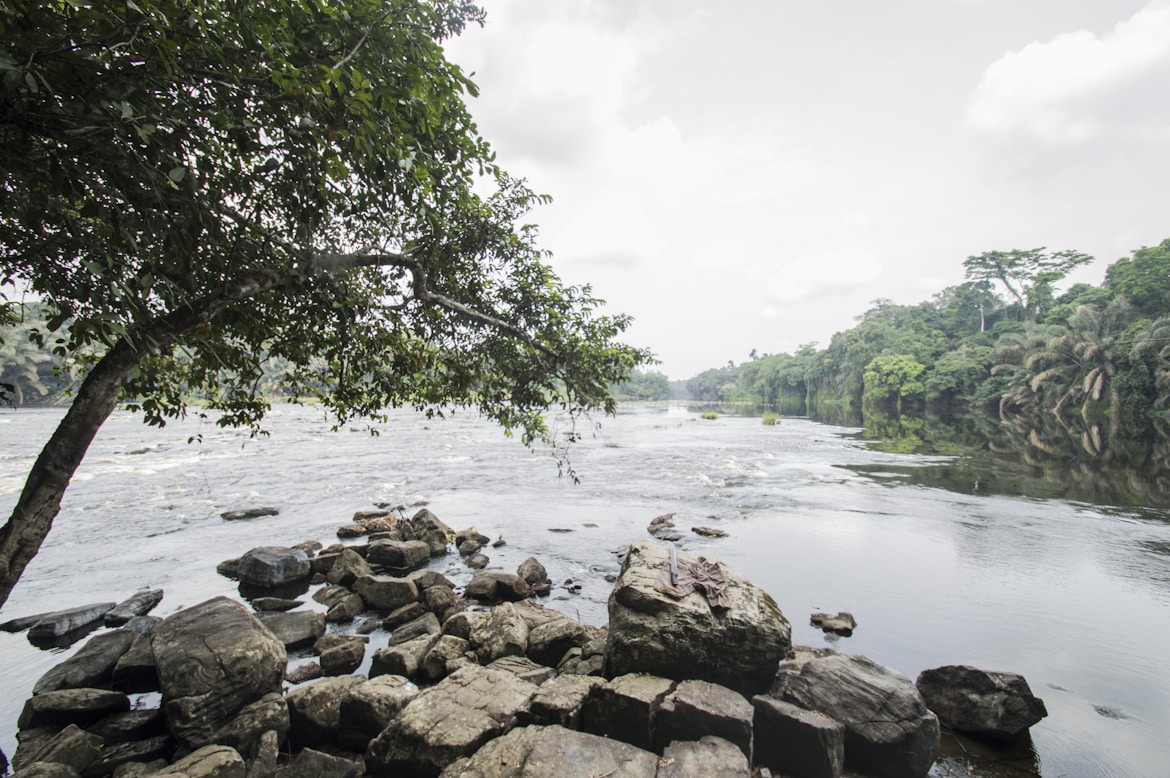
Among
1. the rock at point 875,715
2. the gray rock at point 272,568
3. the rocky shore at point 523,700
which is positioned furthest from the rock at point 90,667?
the rock at point 875,715

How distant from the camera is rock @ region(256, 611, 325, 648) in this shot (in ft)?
24.8

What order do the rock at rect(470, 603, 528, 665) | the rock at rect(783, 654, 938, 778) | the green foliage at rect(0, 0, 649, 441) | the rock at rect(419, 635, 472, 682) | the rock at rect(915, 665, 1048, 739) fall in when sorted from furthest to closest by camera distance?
1. the rock at rect(470, 603, 528, 665)
2. the rock at rect(419, 635, 472, 682)
3. the rock at rect(915, 665, 1048, 739)
4. the rock at rect(783, 654, 938, 778)
5. the green foliage at rect(0, 0, 649, 441)

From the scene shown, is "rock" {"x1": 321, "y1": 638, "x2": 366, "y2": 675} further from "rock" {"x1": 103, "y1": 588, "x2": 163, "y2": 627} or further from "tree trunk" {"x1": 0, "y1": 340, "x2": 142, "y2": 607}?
"rock" {"x1": 103, "y1": 588, "x2": 163, "y2": 627}

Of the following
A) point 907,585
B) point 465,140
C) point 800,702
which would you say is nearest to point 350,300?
point 465,140

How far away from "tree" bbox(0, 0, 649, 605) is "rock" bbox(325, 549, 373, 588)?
3045 mm

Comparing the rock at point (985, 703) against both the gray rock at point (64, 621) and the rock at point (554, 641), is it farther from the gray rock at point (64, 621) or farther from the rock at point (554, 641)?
the gray rock at point (64, 621)

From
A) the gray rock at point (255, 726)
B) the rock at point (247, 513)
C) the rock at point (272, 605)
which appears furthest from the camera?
the rock at point (247, 513)

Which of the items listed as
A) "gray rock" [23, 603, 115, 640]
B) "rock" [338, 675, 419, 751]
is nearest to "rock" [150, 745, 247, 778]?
"rock" [338, 675, 419, 751]

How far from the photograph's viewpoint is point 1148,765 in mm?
5578

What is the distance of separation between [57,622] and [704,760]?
31.8ft

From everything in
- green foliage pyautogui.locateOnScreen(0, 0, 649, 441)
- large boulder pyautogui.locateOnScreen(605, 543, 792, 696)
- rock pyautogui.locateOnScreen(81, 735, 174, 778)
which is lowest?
rock pyautogui.locateOnScreen(81, 735, 174, 778)

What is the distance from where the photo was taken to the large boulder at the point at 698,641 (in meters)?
5.76

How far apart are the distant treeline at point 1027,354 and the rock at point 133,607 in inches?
1552

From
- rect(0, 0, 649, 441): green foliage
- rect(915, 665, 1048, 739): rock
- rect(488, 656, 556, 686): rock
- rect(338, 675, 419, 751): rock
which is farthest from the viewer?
rect(488, 656, 556, 686): rock
